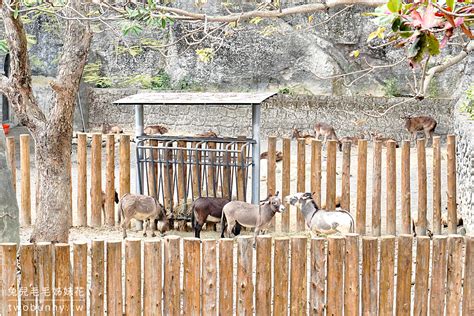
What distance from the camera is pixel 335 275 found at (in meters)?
5.27

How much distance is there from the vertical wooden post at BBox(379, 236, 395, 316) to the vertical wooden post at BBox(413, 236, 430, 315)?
0.17 metres

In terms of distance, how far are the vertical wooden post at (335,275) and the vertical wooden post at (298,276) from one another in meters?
0.17

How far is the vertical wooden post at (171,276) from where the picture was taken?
5219mm

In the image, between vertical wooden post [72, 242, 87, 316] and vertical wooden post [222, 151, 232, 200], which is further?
vertical wooden post [222, 151, 232, 200]

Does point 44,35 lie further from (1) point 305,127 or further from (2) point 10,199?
(2) point 10,199

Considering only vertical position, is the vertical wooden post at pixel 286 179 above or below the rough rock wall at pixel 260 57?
below

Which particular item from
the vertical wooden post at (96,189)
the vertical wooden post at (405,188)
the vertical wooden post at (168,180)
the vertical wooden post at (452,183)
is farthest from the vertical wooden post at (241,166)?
the vertical wooden post at (452,183)

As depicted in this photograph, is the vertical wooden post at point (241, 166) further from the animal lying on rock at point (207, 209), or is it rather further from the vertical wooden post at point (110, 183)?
the vertical wooden post at point (110, 183)

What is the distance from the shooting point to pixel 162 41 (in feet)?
71.8

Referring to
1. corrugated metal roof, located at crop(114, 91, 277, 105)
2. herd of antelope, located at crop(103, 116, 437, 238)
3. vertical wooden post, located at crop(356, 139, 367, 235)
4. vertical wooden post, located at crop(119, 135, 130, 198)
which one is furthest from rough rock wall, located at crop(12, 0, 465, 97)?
herd of antelope, located at crop(103, 116, 437, 238)

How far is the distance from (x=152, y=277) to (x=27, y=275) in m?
0.81

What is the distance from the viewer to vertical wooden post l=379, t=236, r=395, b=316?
17.3ft

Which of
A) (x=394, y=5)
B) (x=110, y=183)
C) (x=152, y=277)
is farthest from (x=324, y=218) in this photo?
(x=394, y=5)

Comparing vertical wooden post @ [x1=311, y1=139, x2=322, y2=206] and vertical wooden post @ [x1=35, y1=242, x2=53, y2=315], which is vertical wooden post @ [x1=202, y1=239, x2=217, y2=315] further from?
vertical wooden post @ [x1=311, y1=139, x2=322, y2=206]
